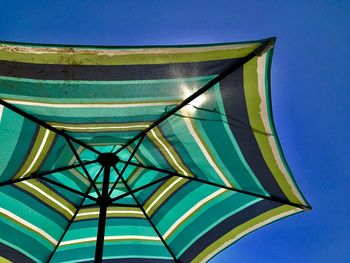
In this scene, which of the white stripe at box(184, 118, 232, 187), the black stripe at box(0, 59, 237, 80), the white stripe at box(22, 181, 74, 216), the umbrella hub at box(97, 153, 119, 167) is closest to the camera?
the black stripe at box(0, 59, 237, 80)

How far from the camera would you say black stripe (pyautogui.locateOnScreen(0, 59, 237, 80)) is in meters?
2.11

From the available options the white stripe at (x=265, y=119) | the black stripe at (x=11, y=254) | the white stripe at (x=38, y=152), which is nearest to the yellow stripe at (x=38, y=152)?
the white stripe at (x=38, y=152)

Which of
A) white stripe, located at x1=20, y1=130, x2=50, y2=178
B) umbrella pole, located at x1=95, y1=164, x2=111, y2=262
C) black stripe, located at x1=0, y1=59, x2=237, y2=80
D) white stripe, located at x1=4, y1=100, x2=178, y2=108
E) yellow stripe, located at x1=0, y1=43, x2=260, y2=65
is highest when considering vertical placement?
white stripe, located at x1=20, y1=130, x2=50, y2=178

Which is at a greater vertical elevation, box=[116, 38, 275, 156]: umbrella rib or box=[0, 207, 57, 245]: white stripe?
box=[116, 38, 275, 156]: umbrella rib

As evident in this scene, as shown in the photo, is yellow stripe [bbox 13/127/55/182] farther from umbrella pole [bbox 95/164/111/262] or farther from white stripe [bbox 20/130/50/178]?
umbrella pole [bbox 95/164/111/262]

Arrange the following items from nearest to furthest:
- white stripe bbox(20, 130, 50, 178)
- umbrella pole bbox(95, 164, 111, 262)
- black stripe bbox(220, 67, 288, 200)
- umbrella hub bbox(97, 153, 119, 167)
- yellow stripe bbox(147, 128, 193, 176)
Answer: black stripe bbox(220, 67, 288, 200) → umbrella pole bbox(95, 164, 111, 262) → white stripe bbox(20, 130, 50, 178) → yellow stripe bbox(147, 128, 193, 176) → umbrella hub bbox(97, 153, 119, 167)

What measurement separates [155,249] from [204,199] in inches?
38.2

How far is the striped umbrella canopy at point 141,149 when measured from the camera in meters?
2.19

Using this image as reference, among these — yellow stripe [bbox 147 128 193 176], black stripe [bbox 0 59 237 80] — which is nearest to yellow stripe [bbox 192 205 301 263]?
yellow stripe [bbox 147 128 193 176]

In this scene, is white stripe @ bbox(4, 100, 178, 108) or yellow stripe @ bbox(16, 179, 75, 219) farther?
yellow stripe @ bbox(16, 179, 75, 219)

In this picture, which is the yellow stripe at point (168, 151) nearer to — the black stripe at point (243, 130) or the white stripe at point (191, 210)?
the white stripe at point (191, 210)

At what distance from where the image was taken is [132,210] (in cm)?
399

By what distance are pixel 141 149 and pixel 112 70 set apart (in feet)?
4.86

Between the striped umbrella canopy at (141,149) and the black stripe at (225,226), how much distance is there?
0.01 m
